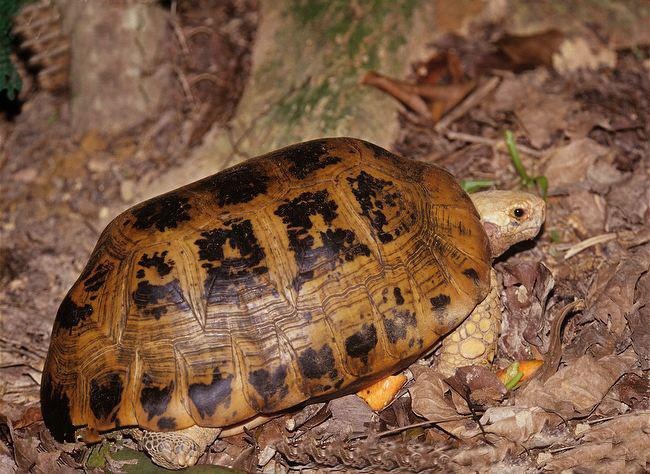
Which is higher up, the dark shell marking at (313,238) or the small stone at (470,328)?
the dark shell marking at (313,238)

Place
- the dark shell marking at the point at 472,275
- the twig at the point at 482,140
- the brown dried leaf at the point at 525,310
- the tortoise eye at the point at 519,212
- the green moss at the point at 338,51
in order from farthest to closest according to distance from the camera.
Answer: the green moss at the point at 338,51
the twig at the point at 482,140
the tortoise eye at the point at 519,212
the brown dried leaf at the point at 525,310
the dark shell marking at the point at 472,275

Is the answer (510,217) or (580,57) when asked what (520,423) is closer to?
(510,217)

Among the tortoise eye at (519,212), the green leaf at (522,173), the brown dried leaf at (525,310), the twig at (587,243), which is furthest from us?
the green leaf at (522,173)

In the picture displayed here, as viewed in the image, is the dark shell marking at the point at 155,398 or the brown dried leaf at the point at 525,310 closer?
the dark shell marking at the point at 155,398

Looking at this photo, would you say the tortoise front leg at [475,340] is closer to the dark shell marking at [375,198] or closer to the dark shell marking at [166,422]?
the dark shell marking at [375,198]

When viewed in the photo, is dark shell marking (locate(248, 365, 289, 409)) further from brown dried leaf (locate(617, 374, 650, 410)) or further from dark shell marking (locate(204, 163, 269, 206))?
brown dried leaf (locate(617, 374, 650, 410))

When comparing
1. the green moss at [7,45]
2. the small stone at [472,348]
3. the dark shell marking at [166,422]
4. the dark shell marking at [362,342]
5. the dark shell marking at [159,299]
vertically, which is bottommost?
the small stone at [472,348]

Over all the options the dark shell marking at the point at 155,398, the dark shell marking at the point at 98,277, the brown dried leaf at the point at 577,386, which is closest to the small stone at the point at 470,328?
the brown dried leaf at the point at 577,386
